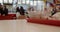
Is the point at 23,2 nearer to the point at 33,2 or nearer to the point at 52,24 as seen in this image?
the point at 33,2

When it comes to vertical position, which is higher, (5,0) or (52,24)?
(5,0)

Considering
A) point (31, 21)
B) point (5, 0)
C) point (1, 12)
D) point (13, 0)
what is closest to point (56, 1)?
point (13, 0)

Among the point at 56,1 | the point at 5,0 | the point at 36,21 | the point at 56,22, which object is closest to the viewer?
the point at 56,22

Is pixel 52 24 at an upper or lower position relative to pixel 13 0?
lower

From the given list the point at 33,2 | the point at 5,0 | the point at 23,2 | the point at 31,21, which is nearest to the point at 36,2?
the point at 33,2

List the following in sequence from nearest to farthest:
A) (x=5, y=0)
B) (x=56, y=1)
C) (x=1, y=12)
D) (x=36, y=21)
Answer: (x=36, y=21) → (x=1, y=12) → (x=56, y=1) → (x=5, y=0)

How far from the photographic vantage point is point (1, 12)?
49.9 inches

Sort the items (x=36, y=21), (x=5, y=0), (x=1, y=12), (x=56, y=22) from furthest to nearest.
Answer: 1. (x=5, y=0)
2. (x=1, y=12)
3. (x=36, y=21)
4. (x=56, y=22)

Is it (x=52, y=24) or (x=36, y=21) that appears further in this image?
(x=36, y=21)

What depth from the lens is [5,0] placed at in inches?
100

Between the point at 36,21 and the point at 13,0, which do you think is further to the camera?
the point at 13,0

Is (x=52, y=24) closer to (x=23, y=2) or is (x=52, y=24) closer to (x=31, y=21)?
(x=31, y=21)

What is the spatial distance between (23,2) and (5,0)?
14.7 inches

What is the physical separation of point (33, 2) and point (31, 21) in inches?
64.1
